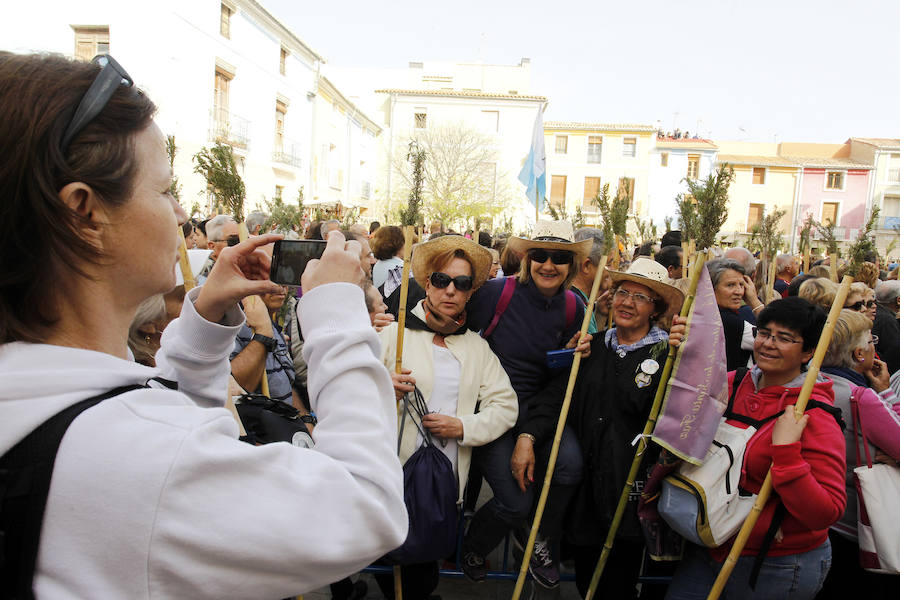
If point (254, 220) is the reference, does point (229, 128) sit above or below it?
above

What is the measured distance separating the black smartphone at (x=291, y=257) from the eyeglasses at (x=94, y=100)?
0.58 metres

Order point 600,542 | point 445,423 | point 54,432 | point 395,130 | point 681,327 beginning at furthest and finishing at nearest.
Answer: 1. point 395,130
2. point 600,542
3. point 445,423
4. point 681,327
5. point 54,432

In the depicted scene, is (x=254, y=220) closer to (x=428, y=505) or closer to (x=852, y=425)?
(x=428, y=505)

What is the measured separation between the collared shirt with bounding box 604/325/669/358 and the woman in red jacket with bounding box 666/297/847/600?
502 mm

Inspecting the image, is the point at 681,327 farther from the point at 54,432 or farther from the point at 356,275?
the point at 54,432

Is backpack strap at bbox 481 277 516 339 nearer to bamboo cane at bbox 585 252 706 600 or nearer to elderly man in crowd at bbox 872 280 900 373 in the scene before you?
bamboo cane at bbox 585 252 706 600

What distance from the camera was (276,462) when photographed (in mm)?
874

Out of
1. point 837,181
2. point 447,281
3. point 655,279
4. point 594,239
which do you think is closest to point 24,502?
point 447,281

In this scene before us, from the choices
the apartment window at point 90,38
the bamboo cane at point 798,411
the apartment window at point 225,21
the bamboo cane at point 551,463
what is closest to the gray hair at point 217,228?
the bamboo cane at point 551,463

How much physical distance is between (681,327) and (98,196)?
2598mm

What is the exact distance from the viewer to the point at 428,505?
2.94 meters

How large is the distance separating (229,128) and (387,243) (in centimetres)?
1756

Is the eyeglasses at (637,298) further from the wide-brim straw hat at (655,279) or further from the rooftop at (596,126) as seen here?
the rooftop at (596,126)

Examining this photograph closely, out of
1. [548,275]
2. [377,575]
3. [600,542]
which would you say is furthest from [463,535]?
[548,275]
